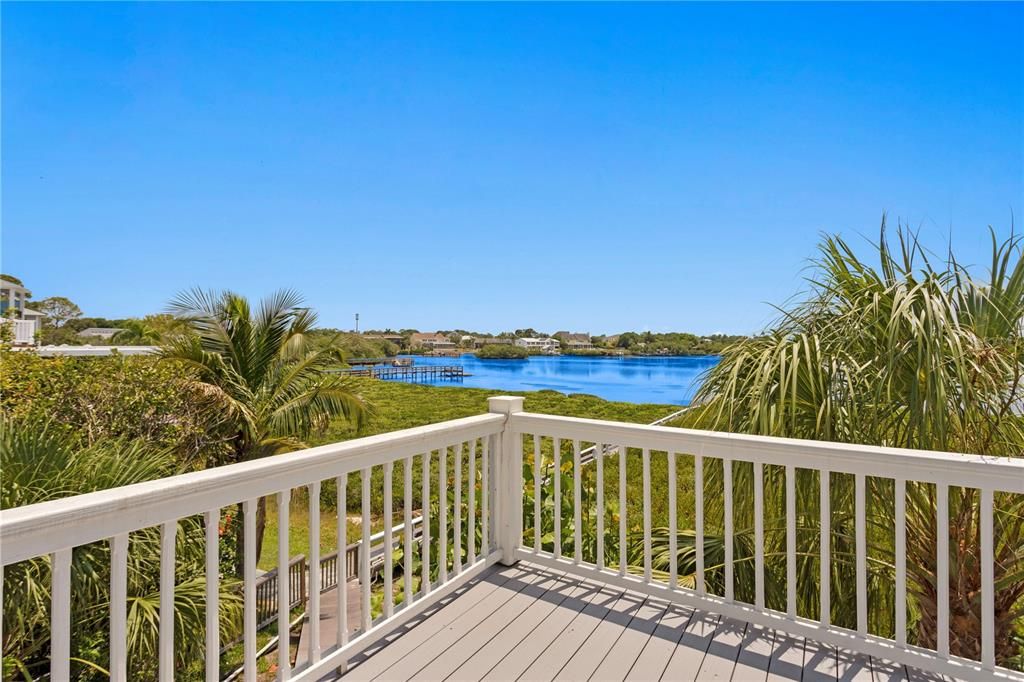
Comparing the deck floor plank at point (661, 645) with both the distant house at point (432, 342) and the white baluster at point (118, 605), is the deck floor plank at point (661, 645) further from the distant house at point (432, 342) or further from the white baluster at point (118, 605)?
the distant house at point (432, 342)

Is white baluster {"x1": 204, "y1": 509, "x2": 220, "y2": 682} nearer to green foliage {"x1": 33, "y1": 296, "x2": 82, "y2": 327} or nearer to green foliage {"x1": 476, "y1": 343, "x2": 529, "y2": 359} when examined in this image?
green foliage {"x1": 476, "y1": 343, "x2": 529, "y2": 359}

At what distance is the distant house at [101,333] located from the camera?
457 inches

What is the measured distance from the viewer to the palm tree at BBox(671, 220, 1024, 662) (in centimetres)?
233

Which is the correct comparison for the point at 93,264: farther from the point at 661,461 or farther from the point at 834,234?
the point at 834,234

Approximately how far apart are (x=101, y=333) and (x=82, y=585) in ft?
41.9

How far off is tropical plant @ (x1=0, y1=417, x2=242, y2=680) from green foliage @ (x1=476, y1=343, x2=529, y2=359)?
1356 cm

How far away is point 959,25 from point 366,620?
6975 millimetres

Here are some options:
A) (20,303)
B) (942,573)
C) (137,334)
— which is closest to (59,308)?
(20,303)

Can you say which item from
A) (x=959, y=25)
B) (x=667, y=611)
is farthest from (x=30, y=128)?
(x=959, y=25)

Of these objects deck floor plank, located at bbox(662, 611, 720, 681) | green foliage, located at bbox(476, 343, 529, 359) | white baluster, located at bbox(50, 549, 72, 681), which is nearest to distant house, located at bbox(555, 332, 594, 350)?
green foliage, located at bbox(476, 343, 529, 359)

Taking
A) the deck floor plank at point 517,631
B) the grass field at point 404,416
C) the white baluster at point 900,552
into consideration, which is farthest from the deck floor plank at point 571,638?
the grass field at point 404,416

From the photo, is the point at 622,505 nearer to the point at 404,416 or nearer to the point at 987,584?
the point at 987,584

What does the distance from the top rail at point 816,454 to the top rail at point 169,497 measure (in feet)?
3.43

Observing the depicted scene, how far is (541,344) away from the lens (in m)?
16.4
